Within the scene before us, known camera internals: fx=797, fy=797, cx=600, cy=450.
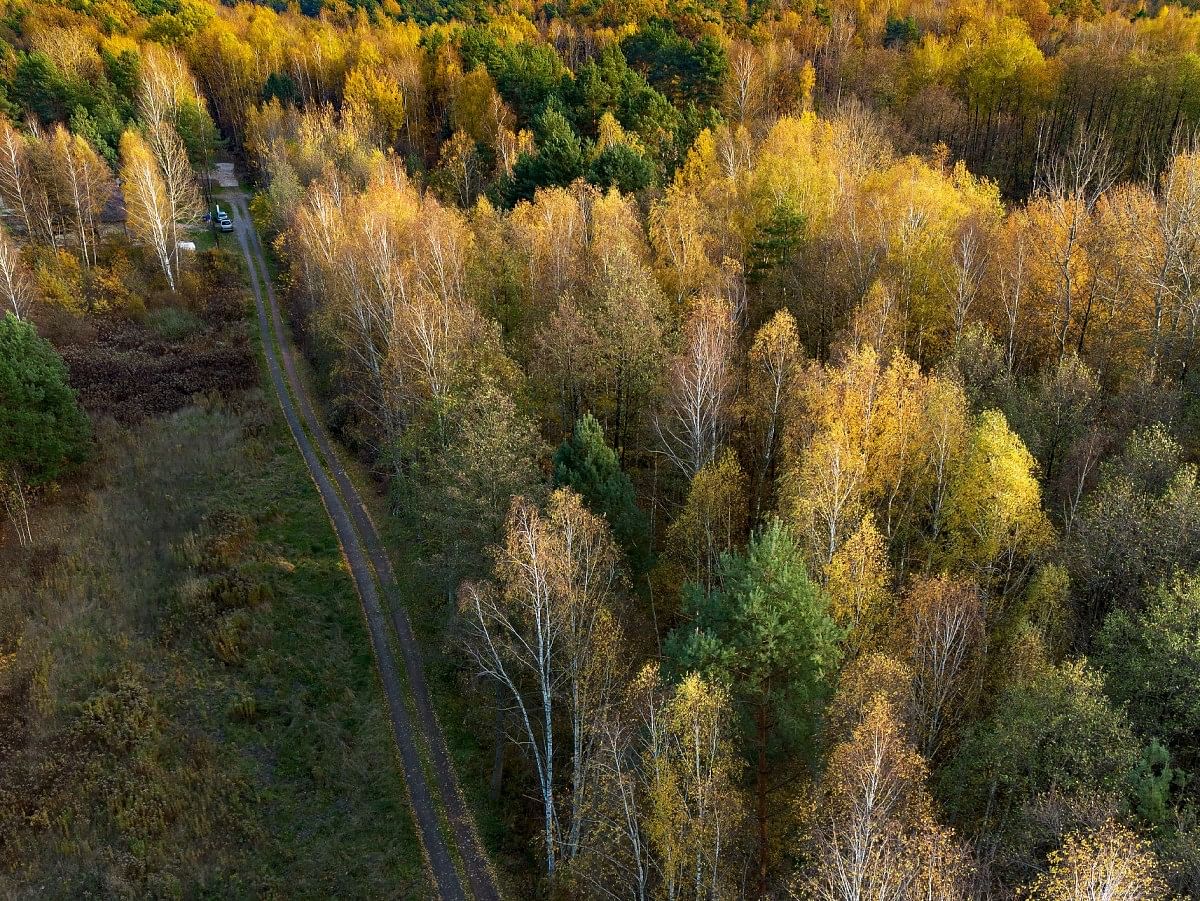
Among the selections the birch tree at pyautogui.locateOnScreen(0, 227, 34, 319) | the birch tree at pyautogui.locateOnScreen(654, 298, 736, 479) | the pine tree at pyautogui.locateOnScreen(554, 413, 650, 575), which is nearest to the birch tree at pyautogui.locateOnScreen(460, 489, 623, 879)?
the pine tree at pyautogui.locateOnScreen(554, 413, 650, 575)

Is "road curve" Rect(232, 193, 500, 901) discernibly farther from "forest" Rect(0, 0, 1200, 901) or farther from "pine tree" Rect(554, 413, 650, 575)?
"pine tree" Rect(554, 413, 650, 575)

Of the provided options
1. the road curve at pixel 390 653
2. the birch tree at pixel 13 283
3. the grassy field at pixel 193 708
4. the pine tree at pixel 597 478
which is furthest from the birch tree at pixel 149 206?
the pine tree at pixel 597 478

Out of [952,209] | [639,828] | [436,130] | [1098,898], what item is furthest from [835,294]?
[436,130]

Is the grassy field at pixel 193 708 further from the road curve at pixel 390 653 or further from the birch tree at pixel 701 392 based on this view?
the birch tree at pixel 701 392

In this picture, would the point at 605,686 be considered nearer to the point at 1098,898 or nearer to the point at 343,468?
the point at 1098,898

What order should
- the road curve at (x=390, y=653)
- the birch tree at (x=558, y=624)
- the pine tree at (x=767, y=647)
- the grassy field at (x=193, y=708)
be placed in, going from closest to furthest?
the pine tree at (x=767, y=647) < the birch tree at (x=558, y=624) < the grassy field at (x=193, y=708) < the road curve at (x=390, y=653)

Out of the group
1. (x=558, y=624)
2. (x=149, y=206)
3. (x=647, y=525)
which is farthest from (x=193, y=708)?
(x=149, y=206)
